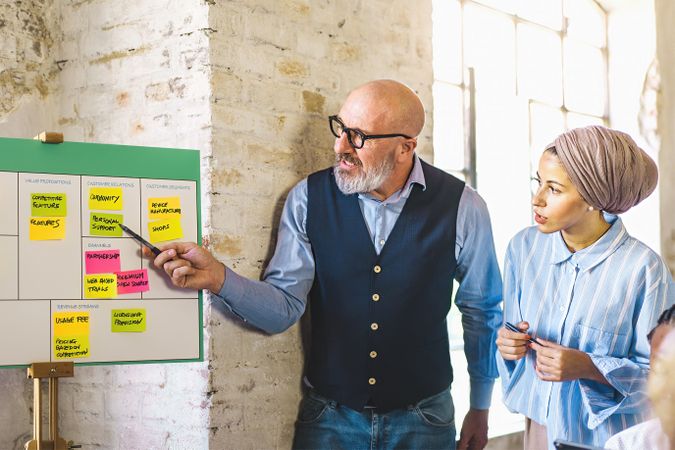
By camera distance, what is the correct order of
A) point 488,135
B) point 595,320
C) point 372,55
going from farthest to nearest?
point 488,135
point 372,55
point 595,320

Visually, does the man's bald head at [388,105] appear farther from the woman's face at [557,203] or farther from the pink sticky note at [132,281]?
the pink sticky note at [132,281]

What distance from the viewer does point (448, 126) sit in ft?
14.4

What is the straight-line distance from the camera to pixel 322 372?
8.80ft

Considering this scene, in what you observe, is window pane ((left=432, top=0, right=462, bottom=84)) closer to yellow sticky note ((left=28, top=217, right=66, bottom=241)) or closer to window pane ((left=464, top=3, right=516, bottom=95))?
window pane ((left=464, top=3, right=516, bottom=95))

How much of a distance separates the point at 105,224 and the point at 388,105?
3.22 ft

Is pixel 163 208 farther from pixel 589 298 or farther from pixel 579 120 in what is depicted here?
pixel 579 120

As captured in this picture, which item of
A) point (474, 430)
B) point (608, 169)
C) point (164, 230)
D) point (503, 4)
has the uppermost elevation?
point (503, 4)

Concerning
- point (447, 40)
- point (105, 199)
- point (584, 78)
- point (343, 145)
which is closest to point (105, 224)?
point (105, 199)

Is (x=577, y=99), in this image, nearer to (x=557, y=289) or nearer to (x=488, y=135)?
(x=488, y=135)

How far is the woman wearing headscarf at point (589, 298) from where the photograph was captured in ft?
7.36

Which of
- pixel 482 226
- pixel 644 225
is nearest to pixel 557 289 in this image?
pixel 482 226

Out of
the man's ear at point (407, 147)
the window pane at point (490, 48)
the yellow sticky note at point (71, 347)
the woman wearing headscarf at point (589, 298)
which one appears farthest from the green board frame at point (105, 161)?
the window pane at point (490, 48)

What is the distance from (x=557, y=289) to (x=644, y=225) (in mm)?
2896

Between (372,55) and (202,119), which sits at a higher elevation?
(372,55)
